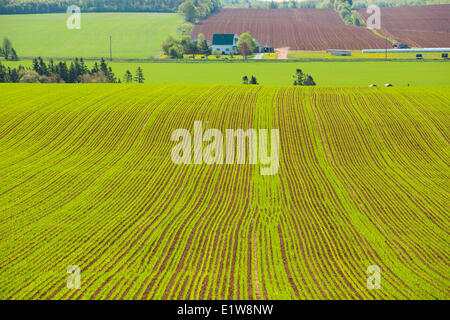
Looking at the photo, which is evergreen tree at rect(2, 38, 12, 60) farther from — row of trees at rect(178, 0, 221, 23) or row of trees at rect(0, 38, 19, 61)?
row of trees at rect(178, 0, 221, 23)

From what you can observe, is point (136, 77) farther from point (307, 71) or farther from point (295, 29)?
point (295, 29)

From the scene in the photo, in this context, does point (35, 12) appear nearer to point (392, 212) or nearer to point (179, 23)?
point (179, 23)

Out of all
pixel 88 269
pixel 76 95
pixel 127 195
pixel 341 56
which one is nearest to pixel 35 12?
pixel 341 56

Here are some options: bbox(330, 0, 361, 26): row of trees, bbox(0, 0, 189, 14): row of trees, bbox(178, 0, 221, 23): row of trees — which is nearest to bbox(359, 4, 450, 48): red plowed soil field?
bbox(330, 0, 361, 26): row of trees

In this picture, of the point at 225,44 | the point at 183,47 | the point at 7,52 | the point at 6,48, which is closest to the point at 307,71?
the point at 183,47

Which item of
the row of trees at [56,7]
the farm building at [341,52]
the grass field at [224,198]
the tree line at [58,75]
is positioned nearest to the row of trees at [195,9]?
the row of trees at [56,7]

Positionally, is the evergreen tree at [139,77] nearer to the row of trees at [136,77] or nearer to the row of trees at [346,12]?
the row of trees at [136,77]
